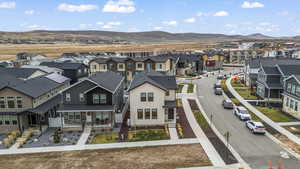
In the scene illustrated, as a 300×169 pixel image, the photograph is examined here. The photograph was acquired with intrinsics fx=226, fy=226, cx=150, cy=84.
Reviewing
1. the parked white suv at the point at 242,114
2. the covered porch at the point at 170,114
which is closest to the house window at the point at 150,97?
the covered porch at the point at 170,114

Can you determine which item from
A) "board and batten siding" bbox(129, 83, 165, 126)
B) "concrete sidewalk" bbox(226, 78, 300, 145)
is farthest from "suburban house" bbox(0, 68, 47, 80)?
"concrete sidewalk" bbox(226, 78, 300, 145)

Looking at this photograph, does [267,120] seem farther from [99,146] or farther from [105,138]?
[99,146]

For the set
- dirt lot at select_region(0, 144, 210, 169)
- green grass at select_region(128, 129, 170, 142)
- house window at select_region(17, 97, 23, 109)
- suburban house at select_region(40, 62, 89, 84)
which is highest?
suburban house at select_region(40, 62, 89, 84)

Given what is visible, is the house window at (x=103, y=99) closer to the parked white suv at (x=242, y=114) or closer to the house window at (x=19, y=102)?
the house window at (x=19, y=102)

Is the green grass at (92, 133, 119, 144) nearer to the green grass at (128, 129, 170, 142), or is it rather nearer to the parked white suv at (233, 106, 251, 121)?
the green grass at (128, 129, 170, 142)

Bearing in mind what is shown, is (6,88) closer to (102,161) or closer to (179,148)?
(102,161)

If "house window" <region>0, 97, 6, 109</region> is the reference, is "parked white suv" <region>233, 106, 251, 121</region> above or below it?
below

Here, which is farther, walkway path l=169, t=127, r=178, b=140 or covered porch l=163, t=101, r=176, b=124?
covered porch l=163, t=101, r=176, b=124
